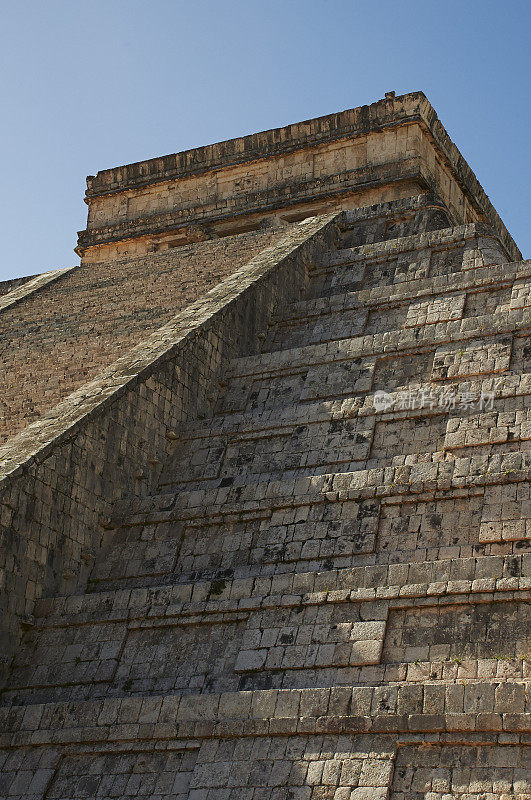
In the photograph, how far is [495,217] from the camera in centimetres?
2316

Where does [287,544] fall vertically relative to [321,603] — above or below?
above

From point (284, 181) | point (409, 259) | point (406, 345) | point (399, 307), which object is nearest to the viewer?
point (406, 345)

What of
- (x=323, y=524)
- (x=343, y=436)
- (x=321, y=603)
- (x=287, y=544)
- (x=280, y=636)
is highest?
(x=343, y=436)

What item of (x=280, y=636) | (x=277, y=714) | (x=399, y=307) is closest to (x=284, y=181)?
(x=399, y=307)

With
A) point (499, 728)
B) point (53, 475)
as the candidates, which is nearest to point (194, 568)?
point (53, 475)

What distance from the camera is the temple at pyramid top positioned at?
66.1 ft

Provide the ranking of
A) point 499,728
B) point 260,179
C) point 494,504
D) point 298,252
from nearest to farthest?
1. point 499,728
2. point 494,504
3. point 298,252
4. point 260,179

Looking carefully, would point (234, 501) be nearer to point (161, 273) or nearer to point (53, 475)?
point (53, 475)

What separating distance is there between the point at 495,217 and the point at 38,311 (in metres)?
11.0

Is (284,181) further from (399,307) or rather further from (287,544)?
(287,544)

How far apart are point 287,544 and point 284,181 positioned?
44.9 feet

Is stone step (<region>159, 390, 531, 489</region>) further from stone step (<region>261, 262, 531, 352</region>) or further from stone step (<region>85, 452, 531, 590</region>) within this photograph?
stone step (<region>261, 262, 531, 352</region>)

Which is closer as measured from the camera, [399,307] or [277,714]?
[277,714]

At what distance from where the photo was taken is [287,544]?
29.3 ft
